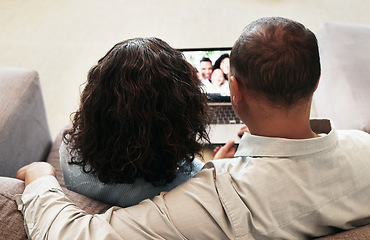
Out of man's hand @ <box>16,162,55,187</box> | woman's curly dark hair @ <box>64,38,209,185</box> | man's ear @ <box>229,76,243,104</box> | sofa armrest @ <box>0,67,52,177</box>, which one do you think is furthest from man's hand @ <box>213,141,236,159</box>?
sofa armrest @ <box>0,67,52,177</box>

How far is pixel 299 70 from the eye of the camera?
0.80m

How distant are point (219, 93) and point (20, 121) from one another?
84cm

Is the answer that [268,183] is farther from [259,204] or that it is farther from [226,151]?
[226,151]

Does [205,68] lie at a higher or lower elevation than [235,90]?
lower

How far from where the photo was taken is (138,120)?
0.83 m

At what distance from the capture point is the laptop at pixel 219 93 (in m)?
1.49

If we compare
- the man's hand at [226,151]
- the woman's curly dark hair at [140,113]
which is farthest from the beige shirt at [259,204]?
the man's hand at [226,151]

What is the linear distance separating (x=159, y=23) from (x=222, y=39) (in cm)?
51

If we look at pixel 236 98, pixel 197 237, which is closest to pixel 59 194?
pixel 197 237

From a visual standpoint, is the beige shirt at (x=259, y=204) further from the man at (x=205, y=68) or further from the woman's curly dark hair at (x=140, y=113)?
the man at (x=205, y=68)

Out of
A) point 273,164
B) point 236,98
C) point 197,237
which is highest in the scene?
point 236,98

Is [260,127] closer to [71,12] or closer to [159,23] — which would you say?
[159,23]

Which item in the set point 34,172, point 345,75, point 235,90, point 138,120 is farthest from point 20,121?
point 345,75

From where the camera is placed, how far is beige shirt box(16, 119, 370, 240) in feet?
2.62
